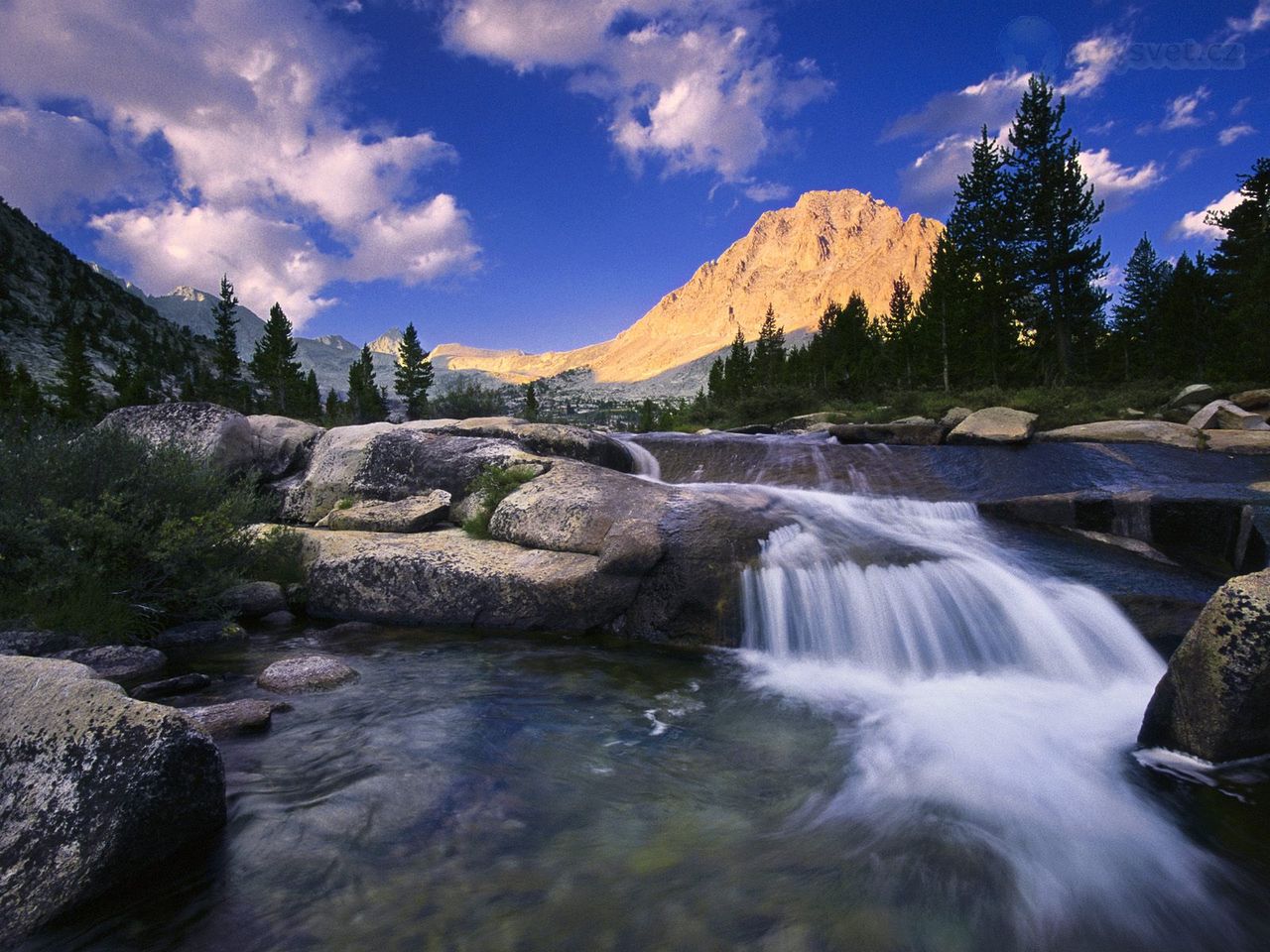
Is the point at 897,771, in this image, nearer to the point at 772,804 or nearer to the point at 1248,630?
the point at 772,804

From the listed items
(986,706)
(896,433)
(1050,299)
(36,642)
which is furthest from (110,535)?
(1050,299)

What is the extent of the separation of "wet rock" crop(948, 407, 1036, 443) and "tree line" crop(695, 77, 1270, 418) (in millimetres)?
18063

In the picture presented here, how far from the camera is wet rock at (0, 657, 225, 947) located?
330 centimetres

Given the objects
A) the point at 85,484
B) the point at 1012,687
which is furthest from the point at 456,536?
the point at 1012,687

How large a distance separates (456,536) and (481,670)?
11.8 ft

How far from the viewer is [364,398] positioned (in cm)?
9931

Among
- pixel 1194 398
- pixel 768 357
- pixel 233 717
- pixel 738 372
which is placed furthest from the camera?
pixel 738 372

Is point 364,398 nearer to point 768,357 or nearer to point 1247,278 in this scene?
point 768,357

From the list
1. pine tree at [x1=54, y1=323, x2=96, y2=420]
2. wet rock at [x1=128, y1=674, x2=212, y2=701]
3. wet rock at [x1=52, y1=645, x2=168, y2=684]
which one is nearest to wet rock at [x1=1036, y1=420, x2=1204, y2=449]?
wet rock at [x1=128, y1=674, x2=212, y2=701]

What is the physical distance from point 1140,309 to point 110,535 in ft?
276

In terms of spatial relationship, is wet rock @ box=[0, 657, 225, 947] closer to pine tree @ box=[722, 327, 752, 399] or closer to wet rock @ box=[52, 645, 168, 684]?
wet rock @ box=[52, 645, 168, 684]

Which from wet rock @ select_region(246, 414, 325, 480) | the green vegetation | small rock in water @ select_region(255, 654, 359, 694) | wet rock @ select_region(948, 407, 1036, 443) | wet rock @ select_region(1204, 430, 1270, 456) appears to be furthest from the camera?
wet rock @ select_region(948, 407, 1036, 443)

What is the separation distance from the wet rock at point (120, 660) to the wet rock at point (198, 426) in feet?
23.4

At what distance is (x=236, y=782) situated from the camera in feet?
16.0
